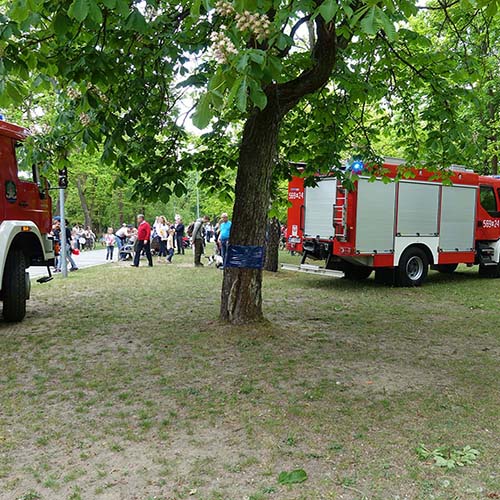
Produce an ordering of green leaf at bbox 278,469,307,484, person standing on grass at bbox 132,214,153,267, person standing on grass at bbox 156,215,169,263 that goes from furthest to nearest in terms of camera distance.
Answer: person standing on grass at bbox 156,215,169,263
person standing on grass at bbox 132,214,153,267
green leaf at bbox 278,469,307,484

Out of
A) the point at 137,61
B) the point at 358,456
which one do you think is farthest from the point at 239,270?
the point at 358,456

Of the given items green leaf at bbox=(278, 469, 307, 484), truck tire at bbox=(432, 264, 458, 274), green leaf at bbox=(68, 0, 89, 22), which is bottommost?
green leaf at bbox=(278, 469, 307, 484)

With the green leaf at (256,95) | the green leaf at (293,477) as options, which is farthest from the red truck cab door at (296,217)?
the green leaf at (256,95)

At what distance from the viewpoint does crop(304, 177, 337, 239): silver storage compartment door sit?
11727mm

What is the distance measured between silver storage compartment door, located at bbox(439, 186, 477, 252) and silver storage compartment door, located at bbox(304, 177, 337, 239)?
3170 mm

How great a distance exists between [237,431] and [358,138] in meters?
6.60

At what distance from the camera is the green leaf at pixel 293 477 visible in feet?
10.2

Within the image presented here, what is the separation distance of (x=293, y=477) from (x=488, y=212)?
12.9 m

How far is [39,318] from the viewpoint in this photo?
Result: 7.96 meters

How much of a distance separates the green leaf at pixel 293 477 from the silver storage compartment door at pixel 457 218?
1077 centimetres

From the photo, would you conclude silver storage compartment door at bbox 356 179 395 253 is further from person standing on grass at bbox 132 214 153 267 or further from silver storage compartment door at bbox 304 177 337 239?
person standing on grass at bbox 132 214 153 267

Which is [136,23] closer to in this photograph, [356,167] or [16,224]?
[16,224]

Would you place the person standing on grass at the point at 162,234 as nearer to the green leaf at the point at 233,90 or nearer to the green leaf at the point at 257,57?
the green leaf at the point at 257,57

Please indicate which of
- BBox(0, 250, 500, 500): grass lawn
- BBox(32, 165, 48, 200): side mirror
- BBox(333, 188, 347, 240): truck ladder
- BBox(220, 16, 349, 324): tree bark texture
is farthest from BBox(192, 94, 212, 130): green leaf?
BBox(333, 188, 347, 240): truck ladder
